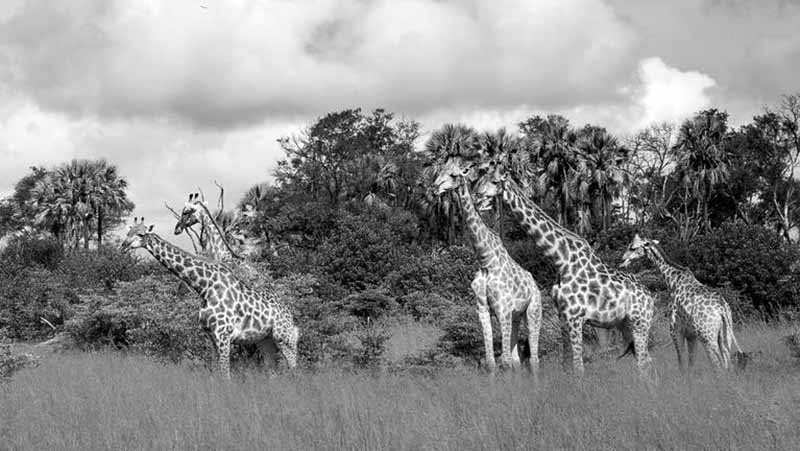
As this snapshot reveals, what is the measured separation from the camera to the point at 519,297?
12039 mm

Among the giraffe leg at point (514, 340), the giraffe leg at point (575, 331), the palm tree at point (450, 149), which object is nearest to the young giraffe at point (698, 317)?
the giraffe leg at point (575, 331)

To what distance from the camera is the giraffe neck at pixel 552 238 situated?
38.7ft

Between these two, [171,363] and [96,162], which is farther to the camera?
[96,162]

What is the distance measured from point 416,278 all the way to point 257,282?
12.9 meters

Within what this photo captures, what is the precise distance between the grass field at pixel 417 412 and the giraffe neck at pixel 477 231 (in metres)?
1.71

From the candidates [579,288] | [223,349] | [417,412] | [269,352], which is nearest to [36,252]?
[269,352]

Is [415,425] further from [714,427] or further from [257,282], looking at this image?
[257,282]

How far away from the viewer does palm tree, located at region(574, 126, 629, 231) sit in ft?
148

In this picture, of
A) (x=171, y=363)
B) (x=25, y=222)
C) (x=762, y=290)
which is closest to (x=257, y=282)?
(x=171, y=363)

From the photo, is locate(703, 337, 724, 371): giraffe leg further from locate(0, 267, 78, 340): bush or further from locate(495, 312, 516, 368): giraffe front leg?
locate(0, 267, 78, 340): bush

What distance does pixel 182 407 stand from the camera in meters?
10.2

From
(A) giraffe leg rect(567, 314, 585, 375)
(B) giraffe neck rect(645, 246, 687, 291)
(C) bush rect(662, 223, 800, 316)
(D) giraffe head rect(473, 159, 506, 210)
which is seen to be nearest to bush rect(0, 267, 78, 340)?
(D) giraffe head rect(473, 159, 506, 210)

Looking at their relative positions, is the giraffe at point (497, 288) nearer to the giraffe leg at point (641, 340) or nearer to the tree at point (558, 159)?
the giraffe leg at point (641, 340)

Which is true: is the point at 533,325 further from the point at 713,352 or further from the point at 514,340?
the point at 713,352
